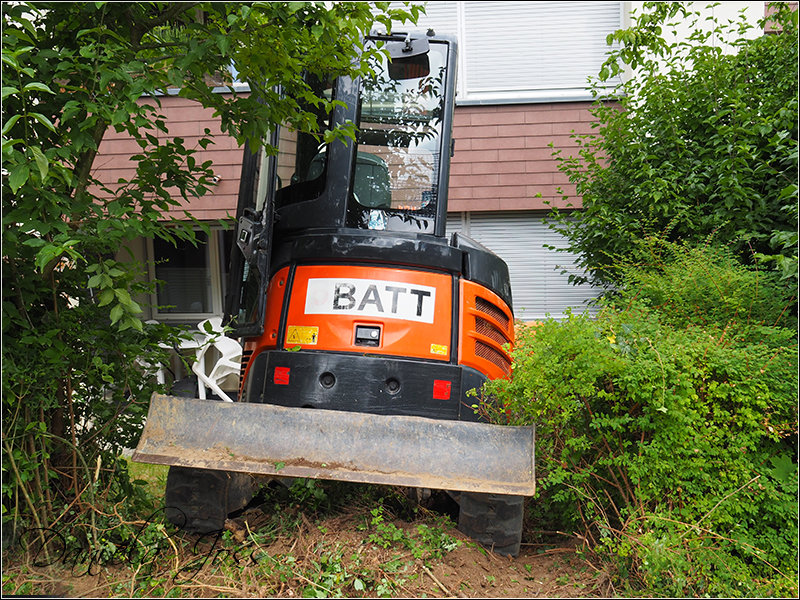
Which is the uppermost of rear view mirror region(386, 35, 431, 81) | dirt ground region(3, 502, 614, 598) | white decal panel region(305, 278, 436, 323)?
rear view mirror region(386, 35, 431, 81)

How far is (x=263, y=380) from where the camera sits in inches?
147

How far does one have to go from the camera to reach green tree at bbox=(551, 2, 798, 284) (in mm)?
4582

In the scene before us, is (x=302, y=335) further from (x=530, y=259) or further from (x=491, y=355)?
(x=530, y=259)

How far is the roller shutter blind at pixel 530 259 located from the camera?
8.48 metres

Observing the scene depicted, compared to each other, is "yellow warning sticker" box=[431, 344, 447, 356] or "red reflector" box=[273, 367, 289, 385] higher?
"yellow warning sticker" box=[431, 344, 447, 356]

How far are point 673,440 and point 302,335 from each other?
2047 millimetres

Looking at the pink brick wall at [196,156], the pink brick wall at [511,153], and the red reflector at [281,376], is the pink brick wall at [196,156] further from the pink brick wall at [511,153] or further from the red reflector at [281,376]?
the red reflector at [281,376]

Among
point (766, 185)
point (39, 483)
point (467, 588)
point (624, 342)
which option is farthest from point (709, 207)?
point (39, 483)

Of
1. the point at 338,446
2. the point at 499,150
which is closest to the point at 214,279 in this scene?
the point at 499,150

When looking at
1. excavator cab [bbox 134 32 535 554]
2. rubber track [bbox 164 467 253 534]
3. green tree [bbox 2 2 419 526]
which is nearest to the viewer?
green tree [bbox 2 2 419 526]

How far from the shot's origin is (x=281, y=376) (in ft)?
12.0

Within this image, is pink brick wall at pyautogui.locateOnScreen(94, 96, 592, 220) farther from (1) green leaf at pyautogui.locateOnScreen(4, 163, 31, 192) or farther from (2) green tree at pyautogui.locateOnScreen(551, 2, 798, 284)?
(1) green leaf at pyautogui.locateOnScreen(4, 163, 31, 192)

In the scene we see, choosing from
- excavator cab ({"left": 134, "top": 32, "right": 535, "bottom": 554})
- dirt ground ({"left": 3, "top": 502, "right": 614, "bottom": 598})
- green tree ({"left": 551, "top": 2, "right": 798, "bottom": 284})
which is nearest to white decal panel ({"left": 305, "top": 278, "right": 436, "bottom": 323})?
excavator cab ({"left": 134, "top": 32, "right": 535, "bottom": 554})

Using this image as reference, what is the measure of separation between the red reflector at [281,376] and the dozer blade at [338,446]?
303 millimetres
